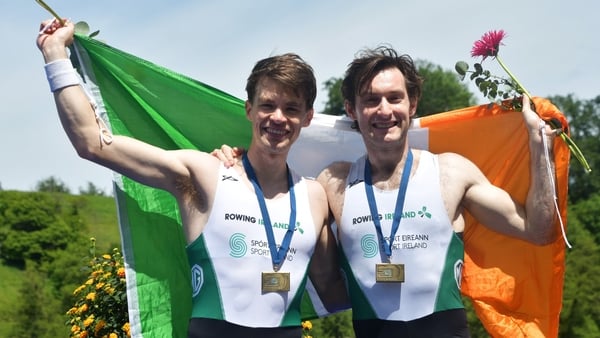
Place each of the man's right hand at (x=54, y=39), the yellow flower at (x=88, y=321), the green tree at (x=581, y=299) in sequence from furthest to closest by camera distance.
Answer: the green tree at (x=581, y=299) → the yellow flower at (x=88, y=321) → the man's right hand at (x=54, y=39)

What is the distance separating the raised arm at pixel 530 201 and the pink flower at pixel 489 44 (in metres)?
0.37

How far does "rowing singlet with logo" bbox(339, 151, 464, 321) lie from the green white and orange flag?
0.54 metres

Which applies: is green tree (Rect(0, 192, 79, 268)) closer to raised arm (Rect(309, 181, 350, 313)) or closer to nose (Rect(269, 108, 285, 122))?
raised arm (Rect(309, 181, 350, 313))

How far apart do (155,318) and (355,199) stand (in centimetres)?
137

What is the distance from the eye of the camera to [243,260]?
167 inches

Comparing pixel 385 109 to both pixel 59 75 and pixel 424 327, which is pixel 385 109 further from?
pixel 59 75

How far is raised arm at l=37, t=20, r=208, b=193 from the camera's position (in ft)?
13.9

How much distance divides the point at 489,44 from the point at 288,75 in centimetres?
122

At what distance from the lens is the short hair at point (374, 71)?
4617mm

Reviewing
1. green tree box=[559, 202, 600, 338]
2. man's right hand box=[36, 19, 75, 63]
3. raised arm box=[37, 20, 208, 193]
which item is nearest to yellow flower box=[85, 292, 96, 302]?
raised arm box=[37, 20, 208, 193]

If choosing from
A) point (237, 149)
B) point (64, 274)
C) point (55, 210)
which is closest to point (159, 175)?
point (237, 149)

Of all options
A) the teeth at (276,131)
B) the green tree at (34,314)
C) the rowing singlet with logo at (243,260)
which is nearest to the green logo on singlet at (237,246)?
the rowing singlet with logo at (243,260)

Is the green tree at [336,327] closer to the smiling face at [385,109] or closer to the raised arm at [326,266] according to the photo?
the raised arm at [326,266]

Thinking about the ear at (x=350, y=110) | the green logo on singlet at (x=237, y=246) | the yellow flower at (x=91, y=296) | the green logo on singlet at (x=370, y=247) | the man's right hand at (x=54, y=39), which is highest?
the man's right hand at (x=54, y=39)
